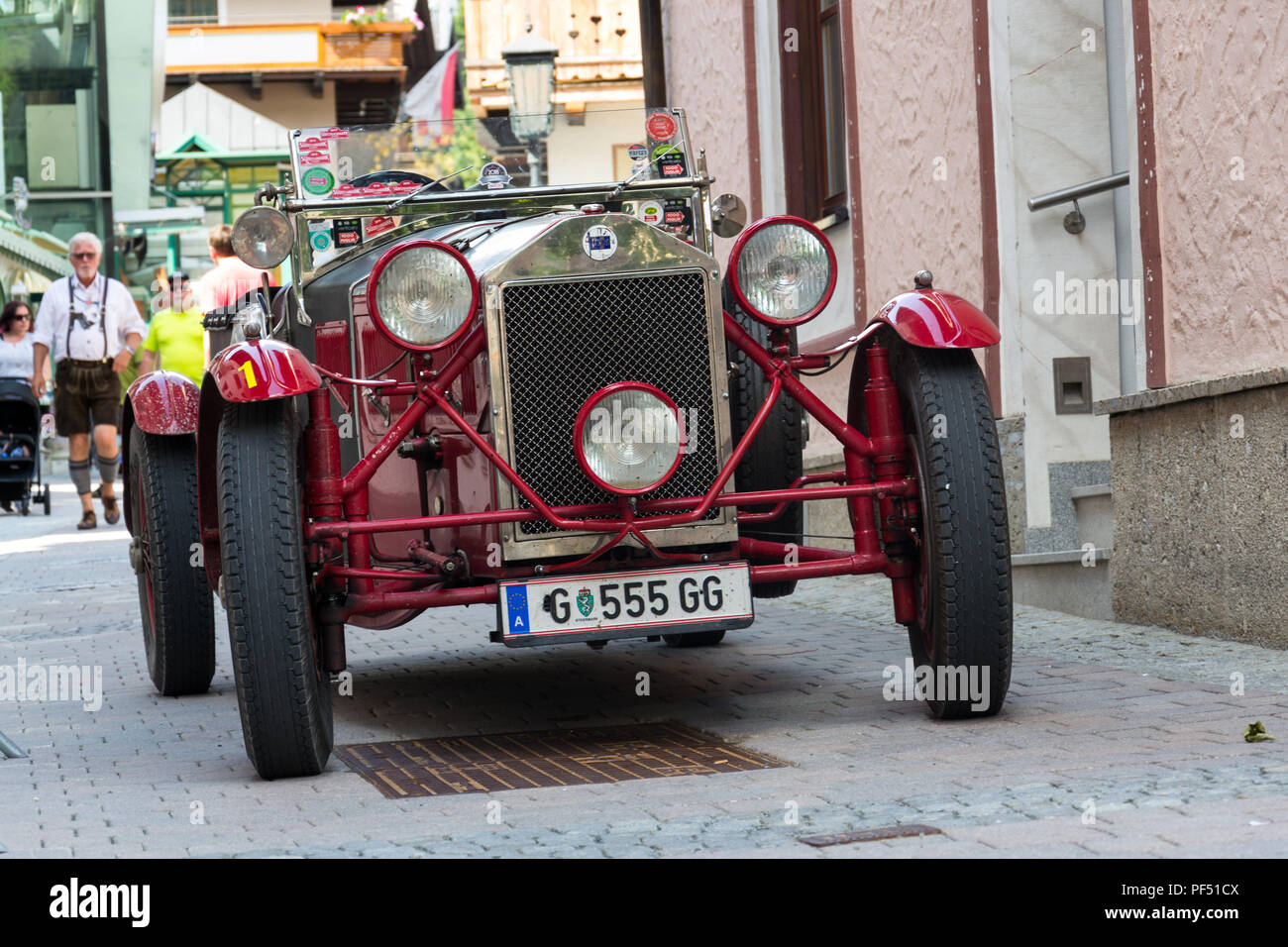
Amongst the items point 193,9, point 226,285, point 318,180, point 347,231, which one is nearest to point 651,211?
point 347,231

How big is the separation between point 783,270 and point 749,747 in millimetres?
1368

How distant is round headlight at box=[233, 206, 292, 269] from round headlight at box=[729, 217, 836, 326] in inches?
63.9

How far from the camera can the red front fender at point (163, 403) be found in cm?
675

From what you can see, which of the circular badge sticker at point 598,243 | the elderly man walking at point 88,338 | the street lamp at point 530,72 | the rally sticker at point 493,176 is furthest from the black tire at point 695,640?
the elderly man walking at point 88,338

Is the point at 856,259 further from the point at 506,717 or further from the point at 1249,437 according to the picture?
the point at 506,717

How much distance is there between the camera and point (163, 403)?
684cm

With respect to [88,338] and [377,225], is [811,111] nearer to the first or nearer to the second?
[88,338]

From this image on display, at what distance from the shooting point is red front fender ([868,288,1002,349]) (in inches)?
210

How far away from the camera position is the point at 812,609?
8812 mm

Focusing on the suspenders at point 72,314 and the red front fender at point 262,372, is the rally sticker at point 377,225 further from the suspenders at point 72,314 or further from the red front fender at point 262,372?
the suspenders at point 72,314

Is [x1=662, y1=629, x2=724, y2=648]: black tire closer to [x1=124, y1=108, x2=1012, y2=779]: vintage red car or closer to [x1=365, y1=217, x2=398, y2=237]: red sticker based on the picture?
[x1=124, y1=108, x2=1012, y2=779]: vintage red car

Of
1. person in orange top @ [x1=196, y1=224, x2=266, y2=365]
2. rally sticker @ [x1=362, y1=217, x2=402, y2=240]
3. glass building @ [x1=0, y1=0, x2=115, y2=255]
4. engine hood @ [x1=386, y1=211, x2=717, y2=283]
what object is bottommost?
engine hood @ [x1=386, y1=211, x2=717, y2=283]

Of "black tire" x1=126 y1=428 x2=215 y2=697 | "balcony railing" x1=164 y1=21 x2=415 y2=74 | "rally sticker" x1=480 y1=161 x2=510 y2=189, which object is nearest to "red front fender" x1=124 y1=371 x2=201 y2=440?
"black tire" x1=126 y1=428 x2=215 y2=697
